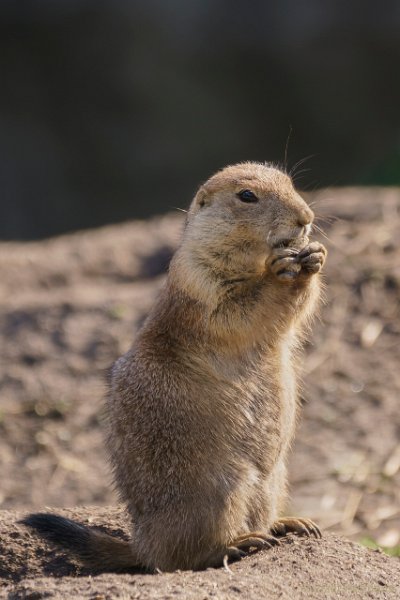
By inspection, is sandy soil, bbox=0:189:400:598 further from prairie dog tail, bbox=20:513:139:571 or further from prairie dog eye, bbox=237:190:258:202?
prairie dog eye, bbox=237:190:258:202

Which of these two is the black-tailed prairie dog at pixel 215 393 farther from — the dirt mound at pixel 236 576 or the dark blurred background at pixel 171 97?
the dark blurred background at pixel 171 97

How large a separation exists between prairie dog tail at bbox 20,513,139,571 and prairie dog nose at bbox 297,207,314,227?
167 centimetres

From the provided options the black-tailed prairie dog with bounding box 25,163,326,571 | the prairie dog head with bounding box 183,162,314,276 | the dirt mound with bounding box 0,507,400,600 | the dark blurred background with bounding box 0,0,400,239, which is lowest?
the dirt mound with bounding box 0,507,400,600

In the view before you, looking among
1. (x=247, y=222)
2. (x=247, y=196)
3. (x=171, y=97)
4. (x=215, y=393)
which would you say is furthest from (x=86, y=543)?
(x=171, y=97)

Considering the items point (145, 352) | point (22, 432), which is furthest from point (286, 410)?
point (22, 432)

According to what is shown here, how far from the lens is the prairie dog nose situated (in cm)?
469

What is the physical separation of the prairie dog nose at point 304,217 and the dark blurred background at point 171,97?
12806 millimetres

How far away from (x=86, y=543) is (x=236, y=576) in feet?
3.19

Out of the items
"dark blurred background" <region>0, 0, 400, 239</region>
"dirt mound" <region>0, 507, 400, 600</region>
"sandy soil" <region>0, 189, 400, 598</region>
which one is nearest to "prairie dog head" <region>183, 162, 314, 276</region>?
"dirt mound" <region>0, 507, 400, 600</region>

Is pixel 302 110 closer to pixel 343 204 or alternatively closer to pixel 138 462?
pixel 343 204

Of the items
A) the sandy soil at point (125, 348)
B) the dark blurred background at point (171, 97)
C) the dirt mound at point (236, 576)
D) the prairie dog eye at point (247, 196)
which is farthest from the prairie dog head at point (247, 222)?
the dark blurred background at point (171, 97)

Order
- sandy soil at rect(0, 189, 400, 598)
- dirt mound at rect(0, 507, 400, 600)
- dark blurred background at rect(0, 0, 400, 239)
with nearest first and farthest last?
dirt mound at rect(0, 507, 400, 600) → sandy soil at rect(0, 189, 400, 598) → dark blurred background at rect(0, 0, 400, 239)

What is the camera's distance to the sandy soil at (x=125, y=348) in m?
7.47

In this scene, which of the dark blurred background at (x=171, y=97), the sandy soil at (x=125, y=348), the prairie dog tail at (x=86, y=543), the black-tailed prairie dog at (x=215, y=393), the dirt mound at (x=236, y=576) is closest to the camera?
the dirt mound at (x=236, y=576)
